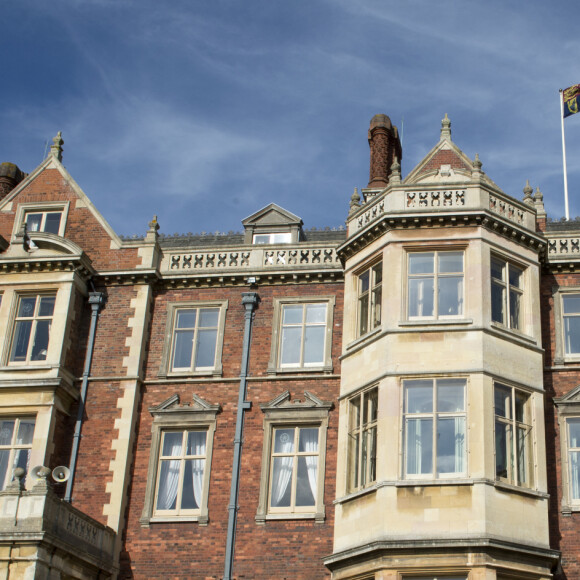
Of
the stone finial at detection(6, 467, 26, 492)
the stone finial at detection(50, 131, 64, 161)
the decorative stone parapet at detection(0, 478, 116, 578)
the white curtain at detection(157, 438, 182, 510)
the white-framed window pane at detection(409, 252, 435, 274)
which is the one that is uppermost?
the stone finial at detection(50, 131, 64, 161)

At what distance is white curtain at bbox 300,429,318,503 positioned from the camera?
2530cm

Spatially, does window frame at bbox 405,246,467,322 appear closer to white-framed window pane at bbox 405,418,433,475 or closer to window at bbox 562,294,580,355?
white-framed window pane at bbox 405,418,433,475

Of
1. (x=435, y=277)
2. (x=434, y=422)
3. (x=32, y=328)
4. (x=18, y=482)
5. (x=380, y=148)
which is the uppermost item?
(x=380, y=148)

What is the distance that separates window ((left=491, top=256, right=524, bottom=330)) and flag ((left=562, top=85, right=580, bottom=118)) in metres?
9.49

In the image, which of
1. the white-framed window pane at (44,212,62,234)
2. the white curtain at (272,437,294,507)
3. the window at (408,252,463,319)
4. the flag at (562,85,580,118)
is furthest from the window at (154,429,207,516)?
the flag at (562,85,580,118)

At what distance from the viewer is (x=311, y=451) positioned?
25.6 meters

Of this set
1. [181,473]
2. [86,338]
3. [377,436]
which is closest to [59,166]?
[86,338]

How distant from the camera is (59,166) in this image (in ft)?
99.8

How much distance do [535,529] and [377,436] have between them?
394cm

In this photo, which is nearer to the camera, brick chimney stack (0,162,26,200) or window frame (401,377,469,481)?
window frame (401,377,469,481)

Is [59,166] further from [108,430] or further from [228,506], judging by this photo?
[228,506]

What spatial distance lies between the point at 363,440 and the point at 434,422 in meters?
1.98

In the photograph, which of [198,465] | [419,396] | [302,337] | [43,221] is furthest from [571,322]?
[43,221]

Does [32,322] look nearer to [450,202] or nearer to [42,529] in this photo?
[42,529]
